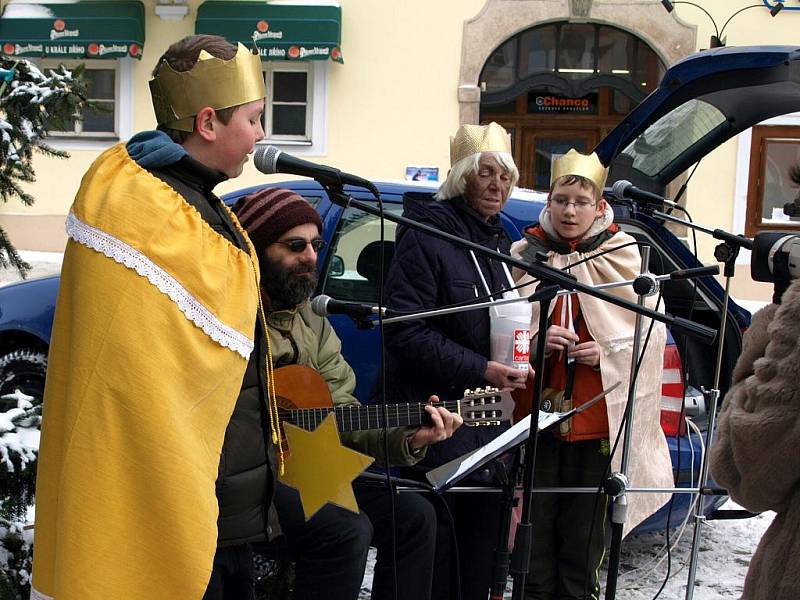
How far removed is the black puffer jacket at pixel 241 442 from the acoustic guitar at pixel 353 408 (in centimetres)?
47

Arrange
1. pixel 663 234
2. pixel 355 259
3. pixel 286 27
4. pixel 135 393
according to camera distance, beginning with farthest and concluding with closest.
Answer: pixel 286 27
pixel 663 234
pixel 355 259
pixel 135 393

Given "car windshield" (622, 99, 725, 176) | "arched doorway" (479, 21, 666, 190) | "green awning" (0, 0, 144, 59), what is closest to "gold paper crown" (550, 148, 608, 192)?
"car windshield" (622, 99, 725, 176)

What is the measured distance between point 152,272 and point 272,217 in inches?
36.8

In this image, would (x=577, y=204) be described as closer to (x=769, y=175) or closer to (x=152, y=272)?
(x=152, y=272)

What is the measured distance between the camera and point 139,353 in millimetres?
1936

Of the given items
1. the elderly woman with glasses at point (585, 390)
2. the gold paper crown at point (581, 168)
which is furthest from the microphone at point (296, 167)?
the gold paper crown at point (581, 168)

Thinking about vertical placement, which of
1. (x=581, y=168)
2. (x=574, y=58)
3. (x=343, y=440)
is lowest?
(x=343, y=440)

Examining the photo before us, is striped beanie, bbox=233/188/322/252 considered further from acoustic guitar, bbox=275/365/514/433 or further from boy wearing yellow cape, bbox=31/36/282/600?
boy wearing yellow cape, bbox=31/36/282/600

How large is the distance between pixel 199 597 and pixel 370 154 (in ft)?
41.3

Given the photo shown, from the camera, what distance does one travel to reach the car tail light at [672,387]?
160 inches

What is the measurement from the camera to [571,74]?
14656 mm

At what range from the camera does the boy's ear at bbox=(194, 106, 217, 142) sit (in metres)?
2.18

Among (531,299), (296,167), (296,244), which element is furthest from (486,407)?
(296,167)

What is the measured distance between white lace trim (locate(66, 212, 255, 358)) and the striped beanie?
85 centimetres
